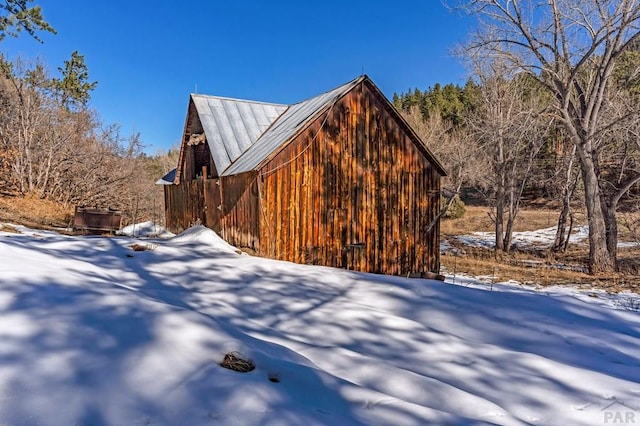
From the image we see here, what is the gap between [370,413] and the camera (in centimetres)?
215

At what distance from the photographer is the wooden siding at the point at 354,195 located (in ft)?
35.2

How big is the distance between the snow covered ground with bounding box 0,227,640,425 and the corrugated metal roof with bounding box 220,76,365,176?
235 inches

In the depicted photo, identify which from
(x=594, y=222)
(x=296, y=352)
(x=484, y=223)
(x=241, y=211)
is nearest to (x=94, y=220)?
(x=241, y=211)

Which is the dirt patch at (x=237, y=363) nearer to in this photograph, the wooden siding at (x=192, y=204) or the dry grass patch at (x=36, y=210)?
Answer: the wooden siding at (x=192, y=204)

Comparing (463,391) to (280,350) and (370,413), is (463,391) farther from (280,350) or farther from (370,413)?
(280,350)

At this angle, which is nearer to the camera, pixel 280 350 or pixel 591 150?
pixel 280 350

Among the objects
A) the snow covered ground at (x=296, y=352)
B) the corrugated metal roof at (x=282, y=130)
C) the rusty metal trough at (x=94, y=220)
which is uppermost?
the corrugated metal roof at (x=282, y=130)

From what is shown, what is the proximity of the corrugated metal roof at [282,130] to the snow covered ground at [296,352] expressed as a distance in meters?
5.97

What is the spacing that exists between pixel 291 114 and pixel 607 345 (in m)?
12.1

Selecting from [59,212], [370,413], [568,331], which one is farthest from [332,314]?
[59,212]

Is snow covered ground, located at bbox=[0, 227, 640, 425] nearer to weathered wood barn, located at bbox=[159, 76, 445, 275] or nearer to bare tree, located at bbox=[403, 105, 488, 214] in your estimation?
weathered wood barn, located at bbox=[159, 76, 445, 275]

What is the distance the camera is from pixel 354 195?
11.7 meters

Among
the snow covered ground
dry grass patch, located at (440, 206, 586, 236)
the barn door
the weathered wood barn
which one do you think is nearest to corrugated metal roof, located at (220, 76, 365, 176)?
the weathered wood barn

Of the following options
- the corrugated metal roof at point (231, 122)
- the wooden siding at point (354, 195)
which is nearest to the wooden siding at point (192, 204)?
the corrugated metal roof at point (231, 122)
